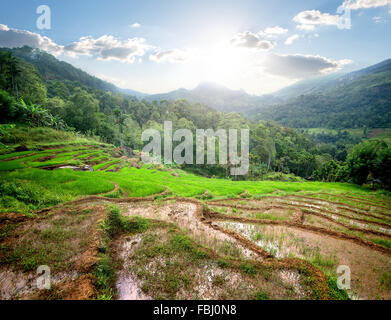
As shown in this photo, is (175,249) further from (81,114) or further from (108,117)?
(108,117)

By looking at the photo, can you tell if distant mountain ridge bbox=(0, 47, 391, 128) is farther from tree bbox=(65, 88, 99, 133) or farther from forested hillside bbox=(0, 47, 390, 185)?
tree bbox=(65, 88, 99, 133)

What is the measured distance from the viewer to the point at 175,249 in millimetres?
6195

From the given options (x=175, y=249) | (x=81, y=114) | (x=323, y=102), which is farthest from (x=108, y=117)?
(x=323, y=102)

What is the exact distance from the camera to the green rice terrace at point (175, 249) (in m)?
4.67

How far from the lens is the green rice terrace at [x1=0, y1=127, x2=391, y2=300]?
4668 millimetres

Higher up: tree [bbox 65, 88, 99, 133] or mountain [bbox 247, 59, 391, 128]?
mountain [bbox 247, 59, 391, 128]

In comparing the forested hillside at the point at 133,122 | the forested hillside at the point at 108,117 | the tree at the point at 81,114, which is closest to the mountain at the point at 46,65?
the forested hillside at the point at 133,122

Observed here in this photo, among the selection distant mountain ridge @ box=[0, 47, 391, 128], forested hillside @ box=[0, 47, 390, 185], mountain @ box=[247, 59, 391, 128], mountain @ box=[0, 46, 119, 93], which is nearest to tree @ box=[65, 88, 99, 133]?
forested hillside @ box=[0, 47, 390, 185]

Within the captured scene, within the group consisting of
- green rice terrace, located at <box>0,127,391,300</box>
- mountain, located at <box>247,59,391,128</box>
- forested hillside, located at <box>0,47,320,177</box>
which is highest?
mountain, located at <box>247,59,391,128</box>

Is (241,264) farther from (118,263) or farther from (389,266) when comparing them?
(389,266)

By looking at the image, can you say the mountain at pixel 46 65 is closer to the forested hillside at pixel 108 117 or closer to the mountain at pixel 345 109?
the forested hillside at pixel 108 117
